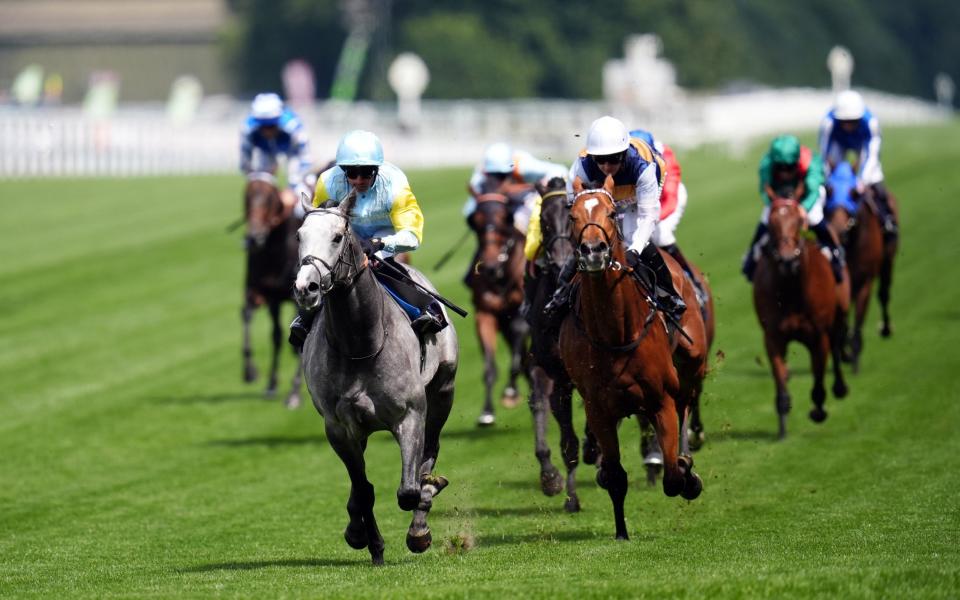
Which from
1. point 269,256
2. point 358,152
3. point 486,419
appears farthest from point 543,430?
point 269,256

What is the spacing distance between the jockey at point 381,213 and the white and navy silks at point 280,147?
698 cm

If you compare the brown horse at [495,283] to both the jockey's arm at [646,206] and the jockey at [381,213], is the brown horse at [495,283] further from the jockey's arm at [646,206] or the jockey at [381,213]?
the jockey at [381,213]

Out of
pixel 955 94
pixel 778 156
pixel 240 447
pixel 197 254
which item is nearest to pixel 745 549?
pixel 778 156

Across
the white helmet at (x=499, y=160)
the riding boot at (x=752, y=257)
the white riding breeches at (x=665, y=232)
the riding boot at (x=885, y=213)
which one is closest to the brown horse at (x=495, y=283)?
the white helmet at (x=499, y=160)

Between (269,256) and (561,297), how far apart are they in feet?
26.7

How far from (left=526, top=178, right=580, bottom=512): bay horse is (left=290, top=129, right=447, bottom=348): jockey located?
5.06 ft

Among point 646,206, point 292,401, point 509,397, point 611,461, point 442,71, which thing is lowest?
point 442,71

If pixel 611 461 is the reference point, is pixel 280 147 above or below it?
above

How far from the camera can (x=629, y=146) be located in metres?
11.1

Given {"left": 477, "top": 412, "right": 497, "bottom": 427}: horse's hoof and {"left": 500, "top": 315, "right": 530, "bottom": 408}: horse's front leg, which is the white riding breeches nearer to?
{"left": 477, "top": 412, "right": 497, "bottom": 427}: horse's hoof

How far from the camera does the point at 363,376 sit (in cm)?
1017

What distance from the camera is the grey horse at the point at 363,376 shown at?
9.96m

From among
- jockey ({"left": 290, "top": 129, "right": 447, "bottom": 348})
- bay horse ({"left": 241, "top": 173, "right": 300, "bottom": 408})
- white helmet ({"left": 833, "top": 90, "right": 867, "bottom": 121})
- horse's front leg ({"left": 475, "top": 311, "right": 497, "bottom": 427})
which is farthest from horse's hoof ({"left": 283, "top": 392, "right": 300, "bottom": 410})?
jockey ({"left": 290, "top": 129, "right": 447, "bottom": 348})

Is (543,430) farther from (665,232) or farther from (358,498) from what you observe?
(358,498)
